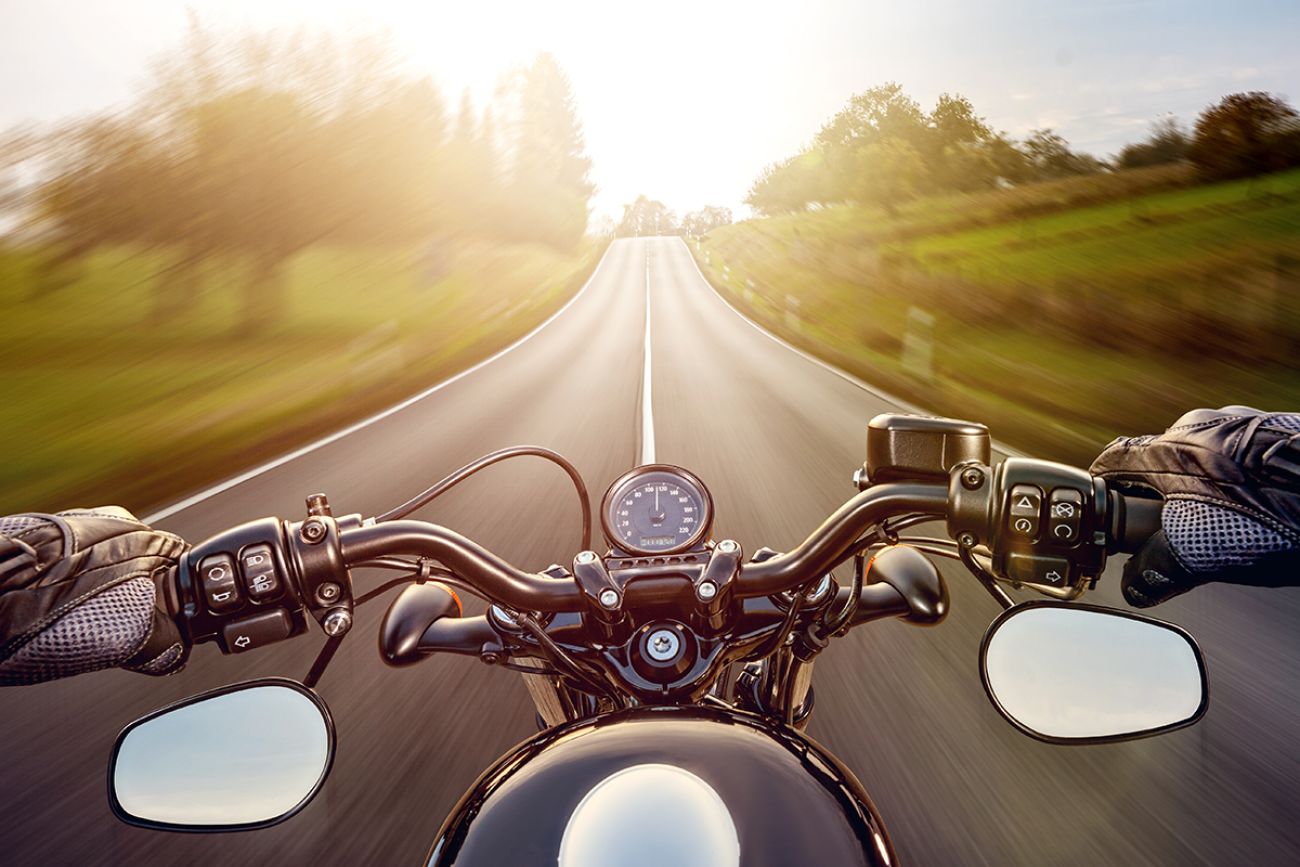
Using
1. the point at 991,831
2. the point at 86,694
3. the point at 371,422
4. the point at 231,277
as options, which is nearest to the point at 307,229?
the point at 231,277

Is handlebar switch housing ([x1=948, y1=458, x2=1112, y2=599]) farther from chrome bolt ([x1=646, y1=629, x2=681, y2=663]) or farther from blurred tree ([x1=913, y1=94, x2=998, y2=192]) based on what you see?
blurred tree ([x1=913, y1=94, x2=998, y2=192])

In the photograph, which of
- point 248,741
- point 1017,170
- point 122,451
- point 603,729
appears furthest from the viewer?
point 1017,170

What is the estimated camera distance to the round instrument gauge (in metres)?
1.76

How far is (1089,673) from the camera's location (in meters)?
1.22

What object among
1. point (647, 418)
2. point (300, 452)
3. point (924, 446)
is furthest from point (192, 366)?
point (924, 446)

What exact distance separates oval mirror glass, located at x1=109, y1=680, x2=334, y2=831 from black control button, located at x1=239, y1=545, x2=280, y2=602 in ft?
0.45

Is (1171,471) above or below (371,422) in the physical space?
above

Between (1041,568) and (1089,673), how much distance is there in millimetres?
235

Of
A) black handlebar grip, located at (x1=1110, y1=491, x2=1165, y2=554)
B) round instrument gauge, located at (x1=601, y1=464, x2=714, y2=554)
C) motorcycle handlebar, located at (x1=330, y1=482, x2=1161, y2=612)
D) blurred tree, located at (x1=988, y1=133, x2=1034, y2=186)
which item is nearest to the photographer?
black handlebar grip, located at (x1=1110, y1=491, x2=1165, y2=554)

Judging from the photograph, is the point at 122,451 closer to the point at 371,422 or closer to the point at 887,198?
the point at 371,422

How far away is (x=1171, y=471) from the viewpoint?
1.05m

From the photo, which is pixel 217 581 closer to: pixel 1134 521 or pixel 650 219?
pixel 1134 521

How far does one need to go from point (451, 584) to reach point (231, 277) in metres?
23.1

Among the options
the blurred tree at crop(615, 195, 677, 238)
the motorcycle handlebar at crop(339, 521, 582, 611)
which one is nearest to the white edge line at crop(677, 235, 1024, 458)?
the motorcycle handlebar at crop(339, 521, 582, 611)
